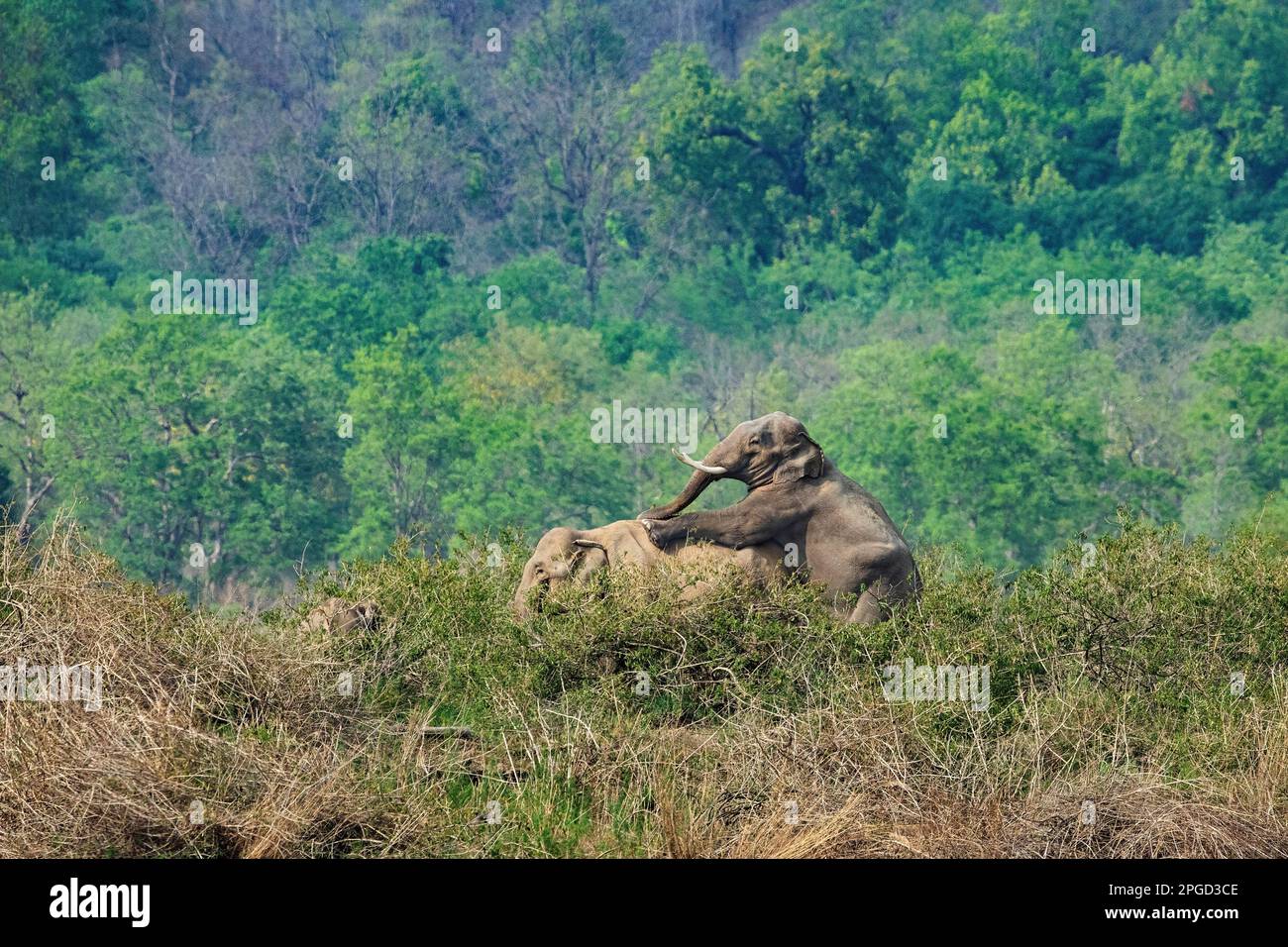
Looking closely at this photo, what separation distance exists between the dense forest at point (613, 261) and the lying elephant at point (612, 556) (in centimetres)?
3074

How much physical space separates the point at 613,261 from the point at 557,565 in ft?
196

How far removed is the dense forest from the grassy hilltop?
3099cm

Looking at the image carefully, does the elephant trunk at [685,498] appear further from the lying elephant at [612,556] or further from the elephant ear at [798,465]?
the elephant ear at [798,465]

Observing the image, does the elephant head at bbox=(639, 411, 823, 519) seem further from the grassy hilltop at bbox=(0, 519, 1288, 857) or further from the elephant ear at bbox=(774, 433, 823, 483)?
the grassy hilltop at bbox=(0, 519, 1288, 857)

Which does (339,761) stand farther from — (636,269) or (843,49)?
(843,49)

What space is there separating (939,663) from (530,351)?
4391 cm

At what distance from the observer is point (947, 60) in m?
81.3

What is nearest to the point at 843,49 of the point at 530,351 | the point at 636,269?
the point at 636,269

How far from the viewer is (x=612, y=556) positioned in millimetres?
12492

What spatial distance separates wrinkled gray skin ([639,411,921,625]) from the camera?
40.7ft

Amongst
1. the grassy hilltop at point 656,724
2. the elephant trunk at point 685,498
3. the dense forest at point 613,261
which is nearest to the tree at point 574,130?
the dense forest at point 613,261

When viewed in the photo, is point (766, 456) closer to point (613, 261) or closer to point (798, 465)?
point (798, 465)

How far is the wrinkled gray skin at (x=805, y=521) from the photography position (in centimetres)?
1240

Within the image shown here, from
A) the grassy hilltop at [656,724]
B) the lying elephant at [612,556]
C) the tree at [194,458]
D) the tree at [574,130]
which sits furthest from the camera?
the tree at [574,130]
